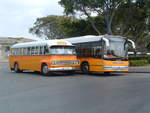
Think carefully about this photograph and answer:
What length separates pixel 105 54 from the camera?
17.5 m

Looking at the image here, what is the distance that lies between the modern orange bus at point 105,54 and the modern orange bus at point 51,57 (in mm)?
1032

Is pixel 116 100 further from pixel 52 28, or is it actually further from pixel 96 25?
pixel 52 28

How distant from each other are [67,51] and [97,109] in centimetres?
1139

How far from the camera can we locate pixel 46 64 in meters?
18.1

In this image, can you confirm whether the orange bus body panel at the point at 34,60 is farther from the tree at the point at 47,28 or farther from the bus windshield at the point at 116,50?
the tree at the point at 47,28

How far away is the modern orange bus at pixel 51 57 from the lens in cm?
1766

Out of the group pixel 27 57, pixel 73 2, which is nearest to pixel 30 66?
pixel 27 57

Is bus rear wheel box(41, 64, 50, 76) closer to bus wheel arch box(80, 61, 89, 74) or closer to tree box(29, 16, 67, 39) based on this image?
bus wheel arch box(80, 61, 89, 74)

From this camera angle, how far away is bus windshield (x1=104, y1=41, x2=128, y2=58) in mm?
17598

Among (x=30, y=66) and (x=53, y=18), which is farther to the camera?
(x=53, y=18)

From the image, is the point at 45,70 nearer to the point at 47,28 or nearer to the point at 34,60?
the point at 34,60

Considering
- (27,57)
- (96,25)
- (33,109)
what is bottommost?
(33,109)

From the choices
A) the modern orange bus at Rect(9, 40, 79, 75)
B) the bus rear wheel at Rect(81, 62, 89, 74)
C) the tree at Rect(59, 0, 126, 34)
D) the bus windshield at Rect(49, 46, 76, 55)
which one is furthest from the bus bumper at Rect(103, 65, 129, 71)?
the tree at Rect(59, 0, 126, 34)

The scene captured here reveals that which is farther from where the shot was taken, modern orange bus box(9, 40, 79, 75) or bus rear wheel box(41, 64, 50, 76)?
bus rear wheel box(41, 64, 50, 76)
